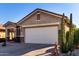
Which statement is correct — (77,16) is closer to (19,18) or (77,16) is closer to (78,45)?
(78,45)

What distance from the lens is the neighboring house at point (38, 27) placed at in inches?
573

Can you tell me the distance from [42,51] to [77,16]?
8.86 ft

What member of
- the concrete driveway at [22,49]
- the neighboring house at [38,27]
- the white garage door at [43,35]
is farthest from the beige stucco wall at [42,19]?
the concrete driveway at [22,49]

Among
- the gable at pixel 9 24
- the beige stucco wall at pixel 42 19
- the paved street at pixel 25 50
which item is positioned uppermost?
the beige stucco wall at pixel 42 19

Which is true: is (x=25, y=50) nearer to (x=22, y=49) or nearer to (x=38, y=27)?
(x=22, y=49)

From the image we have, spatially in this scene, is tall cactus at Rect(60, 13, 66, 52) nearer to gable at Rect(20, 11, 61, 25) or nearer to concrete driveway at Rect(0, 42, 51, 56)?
gable at Rect(20, 11, 61, 25)

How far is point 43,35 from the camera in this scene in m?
15.0

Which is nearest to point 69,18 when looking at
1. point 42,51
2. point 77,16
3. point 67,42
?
point 77,16

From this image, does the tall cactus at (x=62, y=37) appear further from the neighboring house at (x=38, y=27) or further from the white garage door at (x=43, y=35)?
the white garage door at (x=43, y=35)

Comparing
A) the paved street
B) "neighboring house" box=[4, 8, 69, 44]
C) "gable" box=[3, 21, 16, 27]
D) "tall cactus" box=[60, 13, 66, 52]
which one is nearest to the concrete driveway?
the paved street

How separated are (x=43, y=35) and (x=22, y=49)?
58.4 inches

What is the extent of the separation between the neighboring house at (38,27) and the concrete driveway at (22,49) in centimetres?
43

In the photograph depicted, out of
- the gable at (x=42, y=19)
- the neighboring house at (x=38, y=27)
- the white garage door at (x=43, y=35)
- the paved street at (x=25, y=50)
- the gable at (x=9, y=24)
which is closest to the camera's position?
the paved street at (x=25, y=50)

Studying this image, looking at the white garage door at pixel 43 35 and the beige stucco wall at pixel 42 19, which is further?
the beige stucco wall at pixel 42 19
